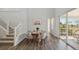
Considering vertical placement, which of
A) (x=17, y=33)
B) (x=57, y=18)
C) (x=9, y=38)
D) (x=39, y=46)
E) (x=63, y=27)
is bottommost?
(x=39, y=46)

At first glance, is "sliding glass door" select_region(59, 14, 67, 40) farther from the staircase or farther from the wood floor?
the staircase

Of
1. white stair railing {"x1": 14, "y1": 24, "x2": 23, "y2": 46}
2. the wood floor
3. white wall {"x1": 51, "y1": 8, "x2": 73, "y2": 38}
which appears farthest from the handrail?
white wall {"x1": 51, "y1": 8, "x2": 73, "y2": 38}

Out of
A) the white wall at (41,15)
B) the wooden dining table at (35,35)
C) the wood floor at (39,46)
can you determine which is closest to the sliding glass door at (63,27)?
the wood floor at (39,46)

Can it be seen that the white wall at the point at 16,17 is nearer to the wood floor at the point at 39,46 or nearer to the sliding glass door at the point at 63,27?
the wood floor at the point at 39,46

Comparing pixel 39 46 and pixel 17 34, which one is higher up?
pixel 17 34

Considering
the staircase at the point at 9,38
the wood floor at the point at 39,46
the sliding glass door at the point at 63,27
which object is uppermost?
the sliding glass door at the point at 63,27

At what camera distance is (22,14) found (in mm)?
3002

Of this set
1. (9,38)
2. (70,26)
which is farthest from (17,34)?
(70,26)

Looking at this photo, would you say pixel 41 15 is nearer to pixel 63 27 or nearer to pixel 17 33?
pixel 63 27

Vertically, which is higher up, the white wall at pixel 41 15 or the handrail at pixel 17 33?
the white wall at pixel 41 15

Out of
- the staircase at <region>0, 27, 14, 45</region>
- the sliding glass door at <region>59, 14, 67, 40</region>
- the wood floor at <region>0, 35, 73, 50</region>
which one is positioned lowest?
the wood floor at <region>0, 35, 73, 50</region>
